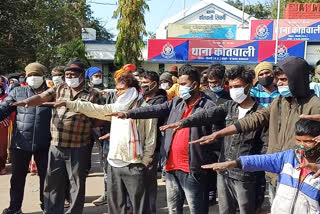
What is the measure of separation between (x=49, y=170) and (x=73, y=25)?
2433 centimetres

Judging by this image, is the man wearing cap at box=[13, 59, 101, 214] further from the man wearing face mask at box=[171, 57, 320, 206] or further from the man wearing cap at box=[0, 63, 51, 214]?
the man wearing face mask at box=[171, 57, 320, 206]

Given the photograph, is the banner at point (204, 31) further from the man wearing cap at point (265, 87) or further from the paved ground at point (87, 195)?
the man wearing cap at point (265, 87)

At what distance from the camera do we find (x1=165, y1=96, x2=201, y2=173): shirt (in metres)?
3.71

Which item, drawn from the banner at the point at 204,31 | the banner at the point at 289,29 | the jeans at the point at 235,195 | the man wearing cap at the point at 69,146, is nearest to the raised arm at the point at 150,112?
the jeans at the point at 235,195

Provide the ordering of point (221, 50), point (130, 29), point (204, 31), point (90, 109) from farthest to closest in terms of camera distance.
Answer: point (204, 31)
point (221, 50)
point (130, 29)
point (90, 109)

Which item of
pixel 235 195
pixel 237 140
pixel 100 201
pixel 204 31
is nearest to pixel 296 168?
pixel 237 140

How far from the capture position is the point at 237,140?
11.6 ft

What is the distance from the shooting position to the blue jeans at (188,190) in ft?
12.0

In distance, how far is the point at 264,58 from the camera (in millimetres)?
19328

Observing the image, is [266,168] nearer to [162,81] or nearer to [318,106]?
[318,106]

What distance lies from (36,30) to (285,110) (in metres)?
18.4

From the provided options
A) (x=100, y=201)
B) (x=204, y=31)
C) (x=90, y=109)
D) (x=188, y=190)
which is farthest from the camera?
(x=204, y=31)

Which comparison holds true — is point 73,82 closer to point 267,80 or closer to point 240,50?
point 267,80

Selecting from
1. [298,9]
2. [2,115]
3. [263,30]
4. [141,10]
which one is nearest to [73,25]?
[141,10]
